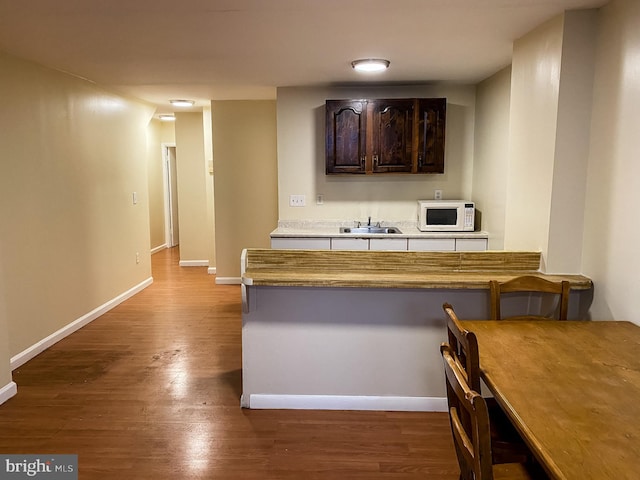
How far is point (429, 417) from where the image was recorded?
2814 mm

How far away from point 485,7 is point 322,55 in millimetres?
1356

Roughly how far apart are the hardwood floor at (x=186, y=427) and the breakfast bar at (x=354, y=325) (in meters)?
0.13

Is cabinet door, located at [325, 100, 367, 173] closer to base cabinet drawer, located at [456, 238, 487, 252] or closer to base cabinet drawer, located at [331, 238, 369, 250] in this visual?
base cabinet drawer, located at [331, 238, 369, 250]

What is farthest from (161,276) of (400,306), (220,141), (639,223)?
(639,223)

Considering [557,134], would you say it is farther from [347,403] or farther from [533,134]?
[347,403]

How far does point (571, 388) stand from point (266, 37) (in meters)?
2.61

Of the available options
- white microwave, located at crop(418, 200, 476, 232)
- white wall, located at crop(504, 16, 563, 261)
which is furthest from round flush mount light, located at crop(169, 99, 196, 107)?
white wall, located at crop(504, 16, 563, 261)

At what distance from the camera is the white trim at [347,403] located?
2.87 metres

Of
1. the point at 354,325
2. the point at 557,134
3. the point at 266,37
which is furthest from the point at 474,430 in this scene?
the point at 266,37

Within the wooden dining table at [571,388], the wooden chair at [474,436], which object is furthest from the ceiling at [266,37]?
the wooden chair at [474,436]

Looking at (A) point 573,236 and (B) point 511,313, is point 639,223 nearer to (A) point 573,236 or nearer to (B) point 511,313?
(A) point 573,236

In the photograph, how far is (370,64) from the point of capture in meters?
3.74

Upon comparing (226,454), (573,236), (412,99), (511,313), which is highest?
(412,99)

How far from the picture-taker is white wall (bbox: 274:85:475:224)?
4.82m
